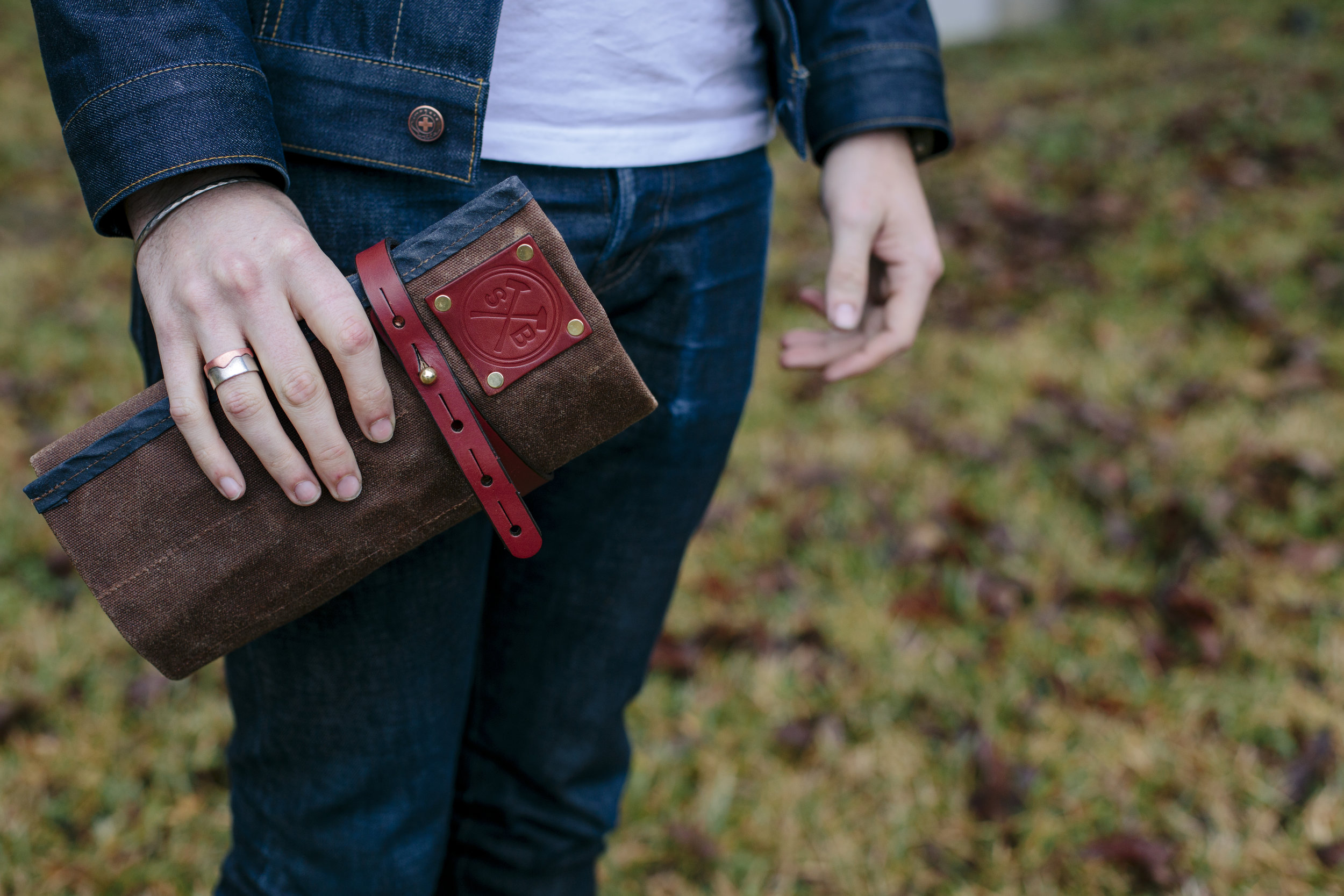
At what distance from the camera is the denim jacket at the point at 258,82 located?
761mm

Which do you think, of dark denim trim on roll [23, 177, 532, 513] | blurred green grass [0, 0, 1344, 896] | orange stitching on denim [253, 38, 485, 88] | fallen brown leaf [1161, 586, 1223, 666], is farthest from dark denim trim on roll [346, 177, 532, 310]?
fallen brown leaf [1161, 586, 1223, 666]

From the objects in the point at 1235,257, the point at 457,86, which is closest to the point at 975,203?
the point at 1235,257

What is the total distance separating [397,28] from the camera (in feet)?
2.81

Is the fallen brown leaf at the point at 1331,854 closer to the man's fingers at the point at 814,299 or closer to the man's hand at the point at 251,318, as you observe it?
the man's fingers at the point at 814,299

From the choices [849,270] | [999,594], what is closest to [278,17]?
[849,270]

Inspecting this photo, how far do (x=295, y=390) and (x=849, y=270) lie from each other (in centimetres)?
67

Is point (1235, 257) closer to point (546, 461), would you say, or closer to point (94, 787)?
point (546, 461)

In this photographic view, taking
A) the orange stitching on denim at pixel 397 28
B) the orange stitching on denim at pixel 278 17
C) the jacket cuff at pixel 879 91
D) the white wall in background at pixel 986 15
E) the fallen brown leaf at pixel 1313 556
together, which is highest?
the orange stitching on denim at pixel 278 17

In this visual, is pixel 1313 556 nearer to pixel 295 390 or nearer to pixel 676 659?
pixel 676 659

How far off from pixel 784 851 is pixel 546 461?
1.29 m

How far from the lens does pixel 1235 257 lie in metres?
4.21

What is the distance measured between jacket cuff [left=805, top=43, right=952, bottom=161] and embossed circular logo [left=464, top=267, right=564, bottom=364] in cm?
56

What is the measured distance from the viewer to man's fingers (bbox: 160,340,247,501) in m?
0.75

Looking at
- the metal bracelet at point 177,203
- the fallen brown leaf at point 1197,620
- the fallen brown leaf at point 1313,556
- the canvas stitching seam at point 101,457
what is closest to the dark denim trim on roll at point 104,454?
the canvas stitching seam at point 101,457
